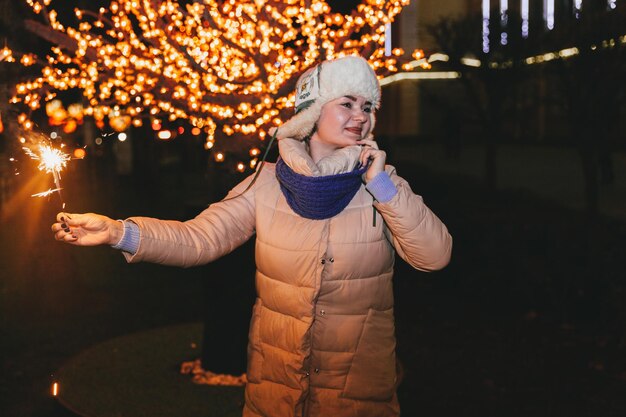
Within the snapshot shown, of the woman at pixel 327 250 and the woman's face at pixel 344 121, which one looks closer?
the woman at pixel 327 250

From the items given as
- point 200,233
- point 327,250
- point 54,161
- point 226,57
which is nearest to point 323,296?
point 327,250

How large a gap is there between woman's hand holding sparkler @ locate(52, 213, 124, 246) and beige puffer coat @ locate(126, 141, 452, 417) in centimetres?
14

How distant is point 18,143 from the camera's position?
6.09 m

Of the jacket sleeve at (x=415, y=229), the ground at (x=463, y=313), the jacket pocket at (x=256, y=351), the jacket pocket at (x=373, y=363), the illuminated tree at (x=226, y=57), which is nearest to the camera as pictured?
the jacket sleeve at (x=415, y=229)

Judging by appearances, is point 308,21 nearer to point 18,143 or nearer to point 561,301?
point 18,143

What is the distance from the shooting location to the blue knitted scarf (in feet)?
10.8

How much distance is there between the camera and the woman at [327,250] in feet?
10.8

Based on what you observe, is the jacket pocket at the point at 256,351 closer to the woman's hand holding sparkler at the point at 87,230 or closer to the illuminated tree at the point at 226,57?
the woman's hand holding sparkler at the point at 87,230

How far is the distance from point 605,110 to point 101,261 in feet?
28.3

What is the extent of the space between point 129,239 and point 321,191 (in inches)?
33.2

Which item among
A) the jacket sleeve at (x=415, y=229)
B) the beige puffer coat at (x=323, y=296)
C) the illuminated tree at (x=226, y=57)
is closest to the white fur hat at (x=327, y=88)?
the beige puffer coat at (x=323, y=296)

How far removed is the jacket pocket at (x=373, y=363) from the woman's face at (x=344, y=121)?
0.79m

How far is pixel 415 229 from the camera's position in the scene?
10.5 feet

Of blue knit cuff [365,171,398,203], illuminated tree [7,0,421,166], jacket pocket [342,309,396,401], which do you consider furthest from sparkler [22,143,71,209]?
illuminated tree [7,0,421,166]
